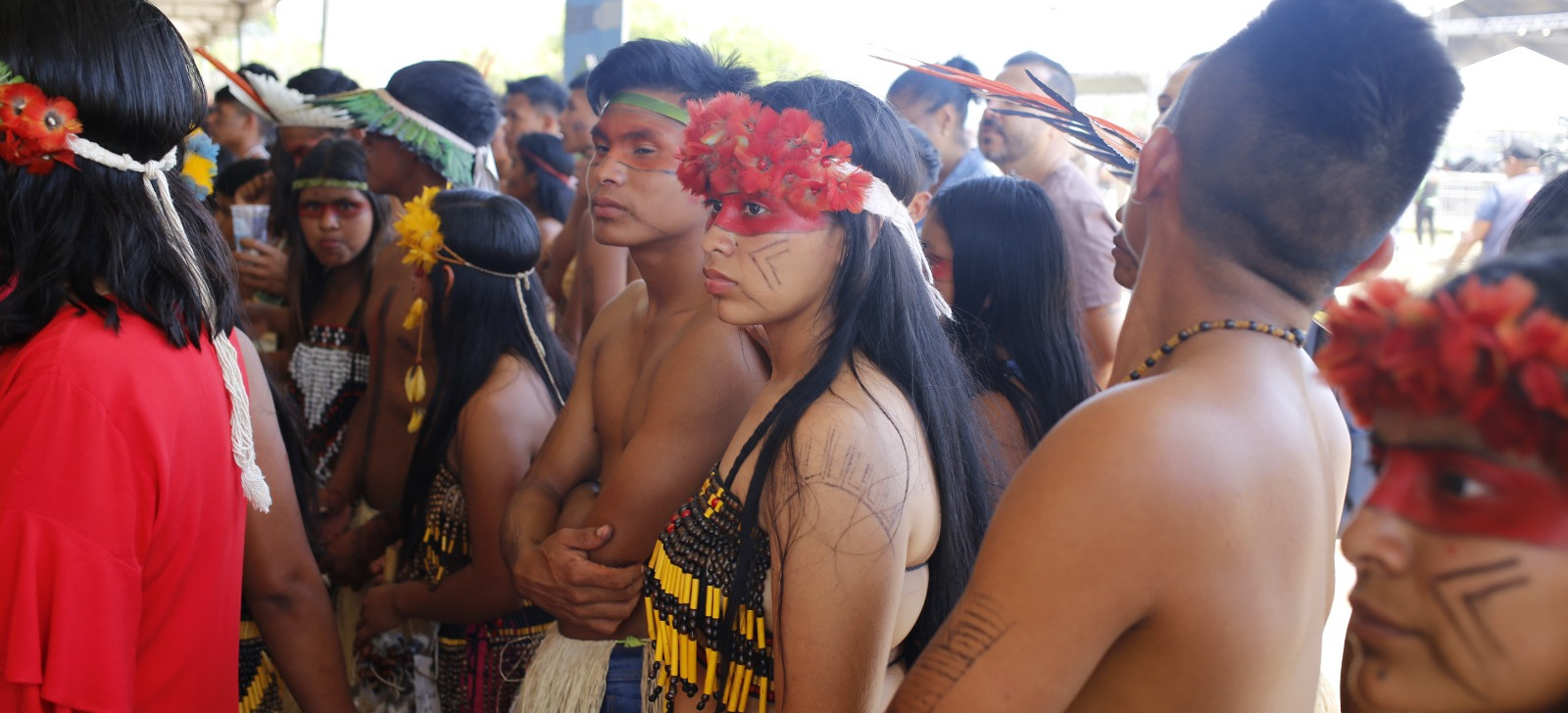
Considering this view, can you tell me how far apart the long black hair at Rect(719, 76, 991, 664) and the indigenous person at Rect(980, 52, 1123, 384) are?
215cm

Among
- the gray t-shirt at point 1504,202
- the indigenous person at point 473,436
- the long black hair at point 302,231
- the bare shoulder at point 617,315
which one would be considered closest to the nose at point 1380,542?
the bare shoulder at point 617,315

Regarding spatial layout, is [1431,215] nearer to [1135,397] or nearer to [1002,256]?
[1002,256]

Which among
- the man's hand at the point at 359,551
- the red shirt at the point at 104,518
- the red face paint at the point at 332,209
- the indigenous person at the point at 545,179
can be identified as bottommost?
the man's hand at the point at 359,551

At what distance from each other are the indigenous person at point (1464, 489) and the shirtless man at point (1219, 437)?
220 millimetres

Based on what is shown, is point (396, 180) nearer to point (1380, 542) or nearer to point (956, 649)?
point (956, 649)

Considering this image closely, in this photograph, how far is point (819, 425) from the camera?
6.02 ft

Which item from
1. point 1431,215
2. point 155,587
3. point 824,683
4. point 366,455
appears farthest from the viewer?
point 1431,215

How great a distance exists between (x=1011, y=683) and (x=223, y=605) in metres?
1.48

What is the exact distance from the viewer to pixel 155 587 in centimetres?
187

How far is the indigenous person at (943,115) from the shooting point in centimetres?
571

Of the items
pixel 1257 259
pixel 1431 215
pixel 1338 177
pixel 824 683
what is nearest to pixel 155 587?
pixel 824 683

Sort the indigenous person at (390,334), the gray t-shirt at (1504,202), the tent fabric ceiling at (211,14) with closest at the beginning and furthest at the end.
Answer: the indigenous person at (390,334) → the gray t-shirt at (1504,202) → the tent fabric ceiling at (211,14)

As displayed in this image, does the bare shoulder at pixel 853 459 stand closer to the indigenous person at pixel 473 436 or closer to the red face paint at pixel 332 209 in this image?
the indigenous person at pixel 473 436

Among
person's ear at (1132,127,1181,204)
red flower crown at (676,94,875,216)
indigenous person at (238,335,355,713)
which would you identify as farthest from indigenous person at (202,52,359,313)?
person's ear at (1132,127,1181,204)
